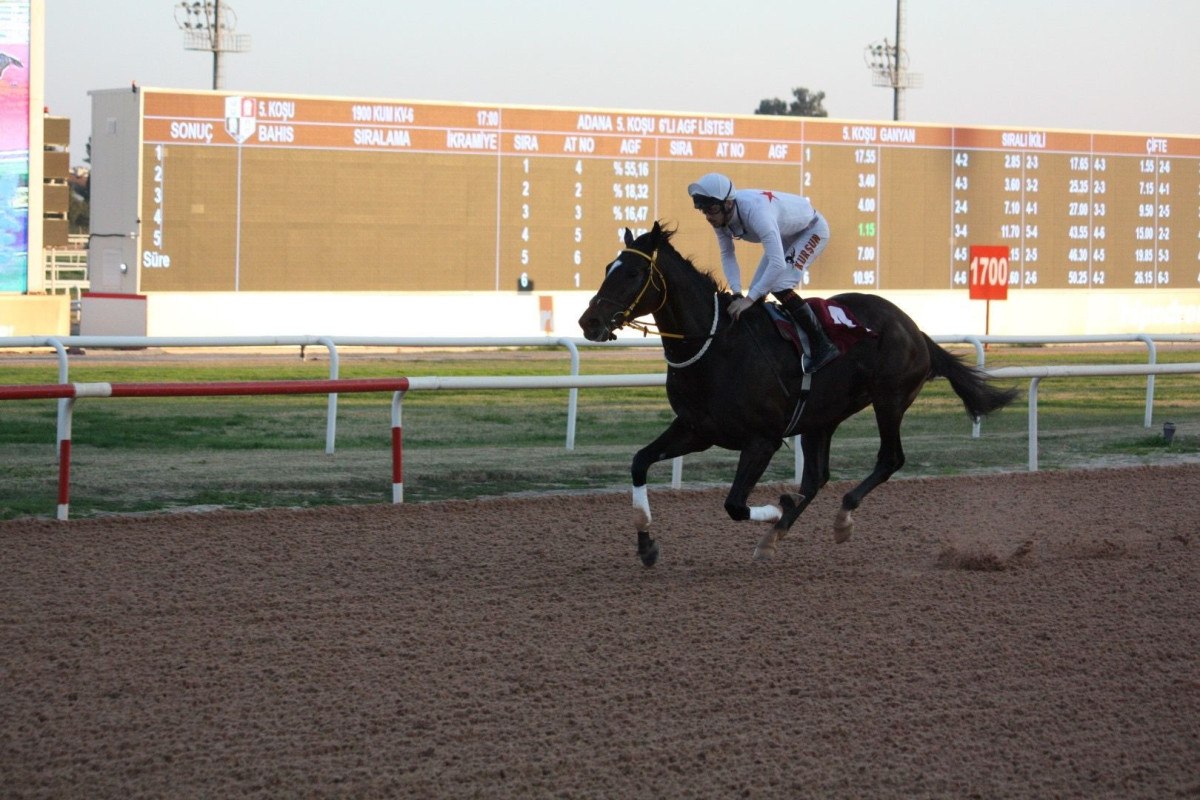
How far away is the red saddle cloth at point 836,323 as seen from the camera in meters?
6.44

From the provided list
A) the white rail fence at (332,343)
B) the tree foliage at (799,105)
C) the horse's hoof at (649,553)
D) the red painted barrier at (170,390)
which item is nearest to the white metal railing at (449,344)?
the white rail fence at (332,343)

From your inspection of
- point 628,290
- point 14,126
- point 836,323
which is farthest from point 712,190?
point 14,126

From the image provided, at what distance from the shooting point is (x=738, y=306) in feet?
20.1

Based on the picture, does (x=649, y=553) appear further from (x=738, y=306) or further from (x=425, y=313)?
(x=425, y=313)

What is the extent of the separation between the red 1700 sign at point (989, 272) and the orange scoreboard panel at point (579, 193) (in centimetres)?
68

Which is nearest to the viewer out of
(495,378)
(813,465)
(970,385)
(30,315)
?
(813,465)

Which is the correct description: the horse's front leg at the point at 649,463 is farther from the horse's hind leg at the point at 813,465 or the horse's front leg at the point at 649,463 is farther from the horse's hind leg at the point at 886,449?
the horse's hind leg at the point at 886,449

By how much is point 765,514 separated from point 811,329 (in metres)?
0.84

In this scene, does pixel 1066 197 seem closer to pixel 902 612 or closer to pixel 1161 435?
pixel 1161 435

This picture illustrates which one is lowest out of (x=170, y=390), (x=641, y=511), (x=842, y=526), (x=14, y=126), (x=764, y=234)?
(x=842, y=526)

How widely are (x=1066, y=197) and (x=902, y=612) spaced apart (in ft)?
76.3

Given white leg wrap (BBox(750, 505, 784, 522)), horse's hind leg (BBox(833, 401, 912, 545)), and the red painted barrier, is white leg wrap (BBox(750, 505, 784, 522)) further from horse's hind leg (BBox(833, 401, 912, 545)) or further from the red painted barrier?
the red painted barrier

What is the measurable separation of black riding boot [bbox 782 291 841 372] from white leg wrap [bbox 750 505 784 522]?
0.64 meters

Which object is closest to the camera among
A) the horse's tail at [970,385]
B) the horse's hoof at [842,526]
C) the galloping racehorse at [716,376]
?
the galloping racehorse at [716,376]
